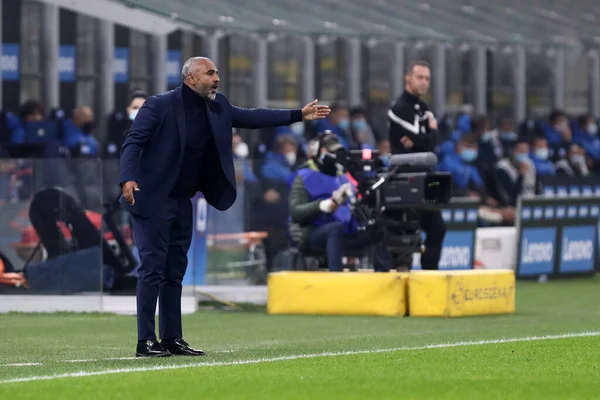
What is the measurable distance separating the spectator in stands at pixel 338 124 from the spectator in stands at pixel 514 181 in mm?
2465

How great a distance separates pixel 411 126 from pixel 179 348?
20.1 ft

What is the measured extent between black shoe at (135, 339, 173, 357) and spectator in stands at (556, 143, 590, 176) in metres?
19.6

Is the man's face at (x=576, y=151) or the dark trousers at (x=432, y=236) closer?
the dark trousers at (x=432, y=236)

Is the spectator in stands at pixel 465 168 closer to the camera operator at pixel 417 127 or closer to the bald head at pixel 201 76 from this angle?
the camera operator at pixel 417 127

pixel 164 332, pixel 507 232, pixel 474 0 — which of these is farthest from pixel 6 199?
pixel 474 0

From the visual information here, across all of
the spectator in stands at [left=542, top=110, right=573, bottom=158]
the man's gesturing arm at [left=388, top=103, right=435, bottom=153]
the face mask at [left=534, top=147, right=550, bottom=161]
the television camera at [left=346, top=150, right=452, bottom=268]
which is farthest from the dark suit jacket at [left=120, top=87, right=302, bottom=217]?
the spectator in stands at [left=542, top=110, right=573, bottom=158]

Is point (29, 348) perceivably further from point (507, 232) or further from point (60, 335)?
point (507, 232)

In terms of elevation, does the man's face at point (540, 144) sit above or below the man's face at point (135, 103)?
above

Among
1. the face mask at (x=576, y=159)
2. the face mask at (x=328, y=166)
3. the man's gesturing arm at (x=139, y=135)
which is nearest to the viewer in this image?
the man's gesturing arm at (x=139, y=135)

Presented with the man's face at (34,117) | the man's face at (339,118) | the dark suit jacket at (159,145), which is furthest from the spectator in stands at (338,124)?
the dark suit jacket at (159,145)

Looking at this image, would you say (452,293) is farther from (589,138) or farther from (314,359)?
(589,138)

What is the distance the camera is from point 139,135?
11422 millimetres

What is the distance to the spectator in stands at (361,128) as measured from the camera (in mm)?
26562

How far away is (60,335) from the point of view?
1390cm
